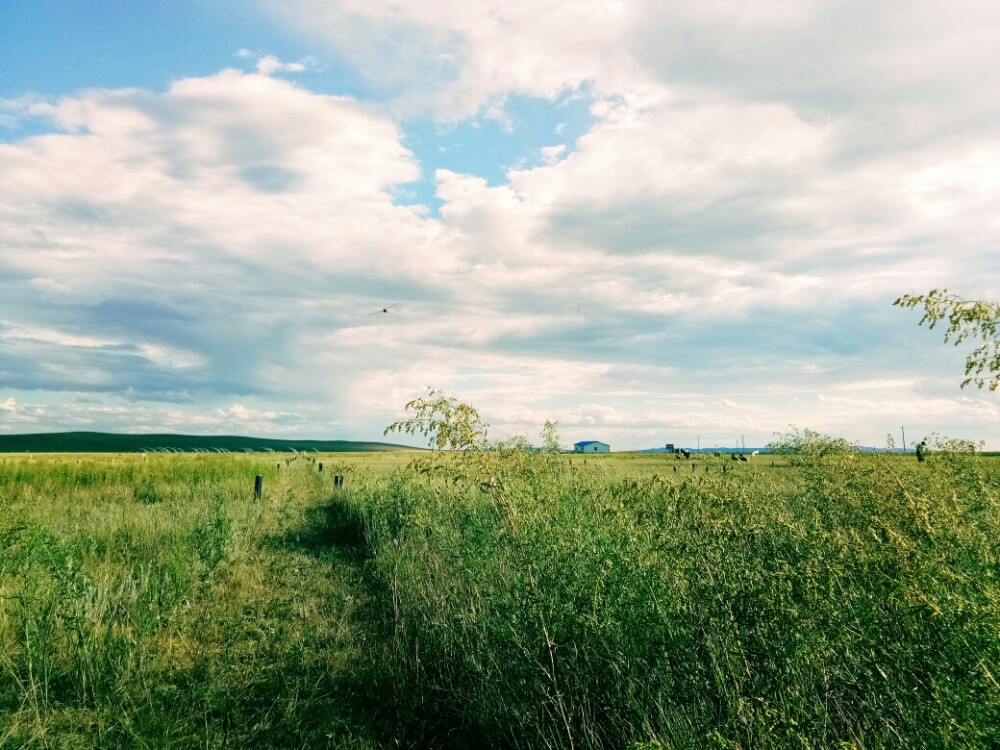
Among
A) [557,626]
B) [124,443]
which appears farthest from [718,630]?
[124,443]

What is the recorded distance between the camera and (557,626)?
4441mm

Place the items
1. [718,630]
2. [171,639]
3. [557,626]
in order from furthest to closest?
[171,639] → [557,626] → [718,630]

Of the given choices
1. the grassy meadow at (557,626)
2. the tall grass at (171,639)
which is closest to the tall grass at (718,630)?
the grassy meadow at (557,626)

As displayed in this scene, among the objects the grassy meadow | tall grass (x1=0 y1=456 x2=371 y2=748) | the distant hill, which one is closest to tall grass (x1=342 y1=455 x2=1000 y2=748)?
the grassy meadow

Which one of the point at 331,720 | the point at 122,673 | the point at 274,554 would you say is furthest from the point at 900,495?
the point at 274,554

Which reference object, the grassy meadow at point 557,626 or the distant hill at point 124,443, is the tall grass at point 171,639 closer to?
the grassy meadow at point 557,626

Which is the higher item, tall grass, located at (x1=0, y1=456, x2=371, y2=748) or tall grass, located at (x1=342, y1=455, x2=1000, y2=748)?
tall grass, located at (x1=342, y1=455, x2=1000, y2=748)

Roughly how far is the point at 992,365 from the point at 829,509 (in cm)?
297

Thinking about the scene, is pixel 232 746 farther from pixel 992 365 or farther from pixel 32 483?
pixel 32 483

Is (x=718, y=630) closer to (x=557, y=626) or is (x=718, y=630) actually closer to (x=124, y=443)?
(x=557, y=626)

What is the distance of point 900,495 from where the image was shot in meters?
6.68

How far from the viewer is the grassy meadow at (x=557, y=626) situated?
3.47 metres

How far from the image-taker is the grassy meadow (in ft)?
11.4

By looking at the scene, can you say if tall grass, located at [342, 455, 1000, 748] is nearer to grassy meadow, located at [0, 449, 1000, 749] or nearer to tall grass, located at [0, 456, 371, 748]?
grassy meadow, located at [0, 449, 1000, 749]
